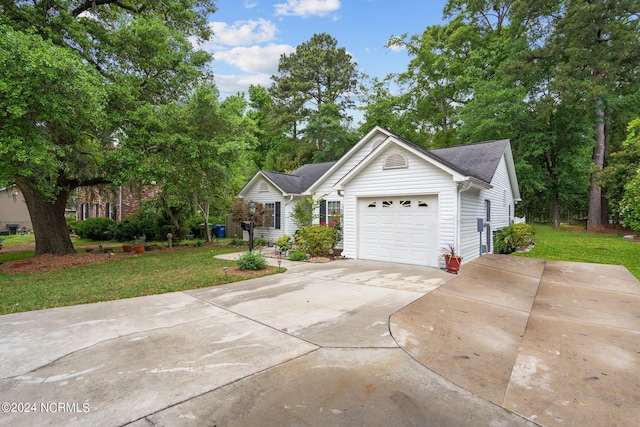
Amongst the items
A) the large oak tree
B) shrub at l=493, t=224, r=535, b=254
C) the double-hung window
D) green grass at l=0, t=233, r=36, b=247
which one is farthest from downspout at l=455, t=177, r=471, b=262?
green grass at l=0, t=233, r=36, b=247

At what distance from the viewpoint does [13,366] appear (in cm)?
329

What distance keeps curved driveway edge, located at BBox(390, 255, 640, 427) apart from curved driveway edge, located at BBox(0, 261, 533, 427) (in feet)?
1.12

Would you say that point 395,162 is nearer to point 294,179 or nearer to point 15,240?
point 294,179

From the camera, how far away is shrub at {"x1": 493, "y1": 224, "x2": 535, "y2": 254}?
12414 mm

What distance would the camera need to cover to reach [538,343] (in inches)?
159

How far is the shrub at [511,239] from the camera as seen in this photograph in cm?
1241

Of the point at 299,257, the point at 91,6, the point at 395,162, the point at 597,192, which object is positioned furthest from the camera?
the point at 597,192

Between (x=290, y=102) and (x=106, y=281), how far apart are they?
28363 mm

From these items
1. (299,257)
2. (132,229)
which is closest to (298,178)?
(299,257)

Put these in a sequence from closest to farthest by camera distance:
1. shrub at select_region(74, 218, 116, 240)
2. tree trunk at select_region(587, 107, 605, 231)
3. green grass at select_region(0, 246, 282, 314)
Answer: green grass at select_region(0, 246, 282, 314) → shrub at select_region(74, 218, 116, 240) → tree trunk at select_region(587, 107, 605, 231)

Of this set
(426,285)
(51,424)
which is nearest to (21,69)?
(51,424)

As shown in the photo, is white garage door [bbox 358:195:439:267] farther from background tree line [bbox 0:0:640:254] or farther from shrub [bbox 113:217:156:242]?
shrub [bbox 113:217:156:242]

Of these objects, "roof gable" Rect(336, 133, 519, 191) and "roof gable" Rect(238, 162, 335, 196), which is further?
"roof gable" Rect(238, 162, 335, 196)

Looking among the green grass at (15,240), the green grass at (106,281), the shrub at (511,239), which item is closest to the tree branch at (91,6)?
the green grass at (106,281)
